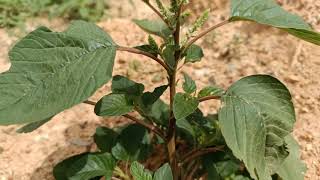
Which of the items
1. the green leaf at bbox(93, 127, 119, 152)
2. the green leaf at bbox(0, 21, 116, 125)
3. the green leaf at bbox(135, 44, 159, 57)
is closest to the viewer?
the green leaf at bbox(0, 21, 116, 125)

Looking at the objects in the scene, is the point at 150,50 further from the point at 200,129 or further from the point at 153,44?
the point at 200,129

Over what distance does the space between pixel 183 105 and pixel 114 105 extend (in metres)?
0.24

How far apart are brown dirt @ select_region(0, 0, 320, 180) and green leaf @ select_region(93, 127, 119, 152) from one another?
403 millimetres

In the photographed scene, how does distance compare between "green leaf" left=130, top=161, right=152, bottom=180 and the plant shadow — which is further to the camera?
the plant shadow

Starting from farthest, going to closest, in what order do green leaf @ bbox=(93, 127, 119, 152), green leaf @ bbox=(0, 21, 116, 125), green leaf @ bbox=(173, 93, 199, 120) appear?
green leaf @ bbox=(93, 127, 119, 152) < green leaf @ bbox=(173, 93, 199, 120) < green leaf @ bbox=(0, 21, 116, 125)

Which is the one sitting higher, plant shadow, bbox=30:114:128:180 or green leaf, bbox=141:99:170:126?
green leaf, bbox=141:99:170:126

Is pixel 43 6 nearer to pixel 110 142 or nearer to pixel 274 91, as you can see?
pixel 110 142

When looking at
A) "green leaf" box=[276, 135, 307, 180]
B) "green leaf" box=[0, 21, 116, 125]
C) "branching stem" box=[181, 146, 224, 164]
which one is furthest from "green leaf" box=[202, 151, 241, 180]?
"green leaf" box=[0, 21, 116, 125]

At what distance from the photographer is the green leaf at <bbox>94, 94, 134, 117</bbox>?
1700 mm

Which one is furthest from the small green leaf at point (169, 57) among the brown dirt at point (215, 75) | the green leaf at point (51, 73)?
the brown dirt at point (215, 75)

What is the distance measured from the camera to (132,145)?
6.70 feet

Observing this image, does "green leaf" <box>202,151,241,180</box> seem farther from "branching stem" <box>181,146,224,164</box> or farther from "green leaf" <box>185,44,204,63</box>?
"green leaf" <box>185,44,204,63</box>

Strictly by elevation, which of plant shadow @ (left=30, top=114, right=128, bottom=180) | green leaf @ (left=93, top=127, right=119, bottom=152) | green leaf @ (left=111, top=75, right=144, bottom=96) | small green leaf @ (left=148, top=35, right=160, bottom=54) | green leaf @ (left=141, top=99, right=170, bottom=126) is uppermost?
small green leaf @ (left=148, top=35, right=160, bottom=54)

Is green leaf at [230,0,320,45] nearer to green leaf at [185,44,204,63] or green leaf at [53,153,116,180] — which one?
green leaf at [185,44,204,63]
